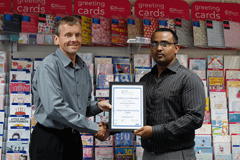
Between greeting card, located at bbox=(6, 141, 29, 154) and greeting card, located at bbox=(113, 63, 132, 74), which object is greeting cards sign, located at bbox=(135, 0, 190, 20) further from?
greeting card, located at bbox=(6, 141, 29, 154)

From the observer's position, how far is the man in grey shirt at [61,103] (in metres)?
1.76

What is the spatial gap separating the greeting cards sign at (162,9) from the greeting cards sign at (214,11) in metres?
0.16

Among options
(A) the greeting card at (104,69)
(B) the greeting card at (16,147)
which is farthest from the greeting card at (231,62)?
(B) the greeting card at (16,147)

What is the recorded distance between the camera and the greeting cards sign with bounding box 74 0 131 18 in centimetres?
334

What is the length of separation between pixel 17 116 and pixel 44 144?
1450mm

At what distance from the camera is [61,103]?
177cm

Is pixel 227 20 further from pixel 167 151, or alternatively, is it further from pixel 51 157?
pixel 51 157

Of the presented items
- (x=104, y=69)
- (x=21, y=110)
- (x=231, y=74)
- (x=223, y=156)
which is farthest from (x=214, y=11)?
(x=21, y=110)

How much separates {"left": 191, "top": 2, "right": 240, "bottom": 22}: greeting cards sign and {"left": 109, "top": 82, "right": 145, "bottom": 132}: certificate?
2214 mm

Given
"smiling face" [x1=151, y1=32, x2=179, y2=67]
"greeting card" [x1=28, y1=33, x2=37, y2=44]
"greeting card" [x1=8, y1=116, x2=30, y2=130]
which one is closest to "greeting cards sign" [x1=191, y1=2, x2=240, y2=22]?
"smiling face" [x1=151, y1=32, x2=179, y2=67]

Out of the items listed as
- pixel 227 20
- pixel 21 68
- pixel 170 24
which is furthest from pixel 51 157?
pixel 227 20

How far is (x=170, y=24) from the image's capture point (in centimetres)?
346

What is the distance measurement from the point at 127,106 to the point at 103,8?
197cm

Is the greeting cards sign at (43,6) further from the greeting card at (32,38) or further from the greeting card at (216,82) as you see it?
the greeting card at (216,82)
